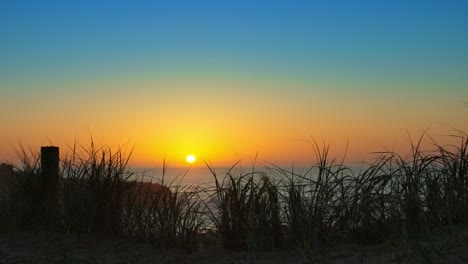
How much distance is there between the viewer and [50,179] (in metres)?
7.73

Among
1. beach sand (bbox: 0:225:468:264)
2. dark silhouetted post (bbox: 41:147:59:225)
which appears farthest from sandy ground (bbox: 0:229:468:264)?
dark silhouetted post (bbox: 41:147:59:225)

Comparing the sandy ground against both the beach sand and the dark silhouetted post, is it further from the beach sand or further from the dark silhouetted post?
the dark silhouetted post

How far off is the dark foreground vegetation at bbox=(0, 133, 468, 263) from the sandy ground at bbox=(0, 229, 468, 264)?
0.35 feet

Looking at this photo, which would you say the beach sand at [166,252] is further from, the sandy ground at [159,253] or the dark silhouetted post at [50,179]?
the dark silhouetted post at [50,179]

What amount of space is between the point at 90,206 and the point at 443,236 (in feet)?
13.8

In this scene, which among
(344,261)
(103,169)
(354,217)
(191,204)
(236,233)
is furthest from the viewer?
(103,169)

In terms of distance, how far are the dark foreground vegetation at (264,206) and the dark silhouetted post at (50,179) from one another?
0.13ft

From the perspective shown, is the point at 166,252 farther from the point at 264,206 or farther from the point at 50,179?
the point at 50,179

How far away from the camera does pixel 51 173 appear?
7781 mm

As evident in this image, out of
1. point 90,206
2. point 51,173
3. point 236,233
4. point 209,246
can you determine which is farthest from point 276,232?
point 51,173

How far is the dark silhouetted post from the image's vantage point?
7.39 m

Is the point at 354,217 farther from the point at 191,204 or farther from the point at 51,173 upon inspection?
the point at 51,173

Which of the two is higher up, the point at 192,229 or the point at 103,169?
the point at 103,169

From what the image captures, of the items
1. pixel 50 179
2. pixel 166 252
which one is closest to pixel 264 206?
Answer: pixel 166 252
